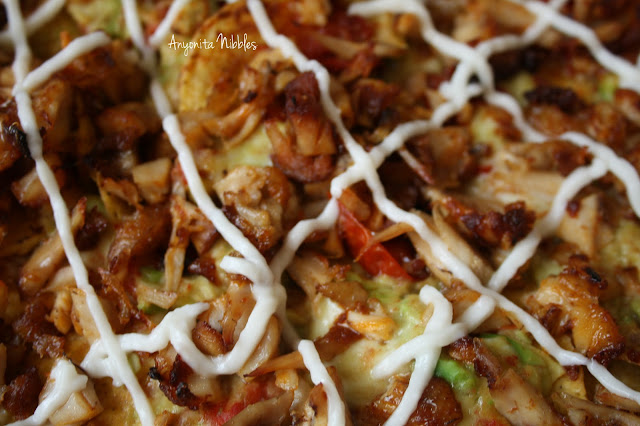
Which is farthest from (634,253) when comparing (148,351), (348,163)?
(148,351)

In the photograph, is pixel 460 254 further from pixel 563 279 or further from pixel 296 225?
pixel 296 225

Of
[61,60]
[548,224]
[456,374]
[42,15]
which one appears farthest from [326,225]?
[42,15]

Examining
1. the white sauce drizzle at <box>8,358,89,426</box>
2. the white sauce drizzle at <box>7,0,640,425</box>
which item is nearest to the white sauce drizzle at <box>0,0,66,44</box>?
the white sauce drizzle at <box>7,0,640,425</box>

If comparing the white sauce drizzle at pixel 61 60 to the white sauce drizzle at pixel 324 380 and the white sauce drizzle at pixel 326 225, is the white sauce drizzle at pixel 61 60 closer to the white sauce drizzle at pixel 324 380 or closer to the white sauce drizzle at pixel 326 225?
the white sauce drizzle at pixel 326 225

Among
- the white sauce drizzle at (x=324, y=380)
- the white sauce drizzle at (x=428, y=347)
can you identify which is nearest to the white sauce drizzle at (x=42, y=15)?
the white sauce drizzle at (x=324, y=380)

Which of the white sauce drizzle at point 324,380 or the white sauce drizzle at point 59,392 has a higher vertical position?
the white sauce drizzle at point 59,392

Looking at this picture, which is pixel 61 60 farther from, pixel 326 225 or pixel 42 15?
pixel 326 225
